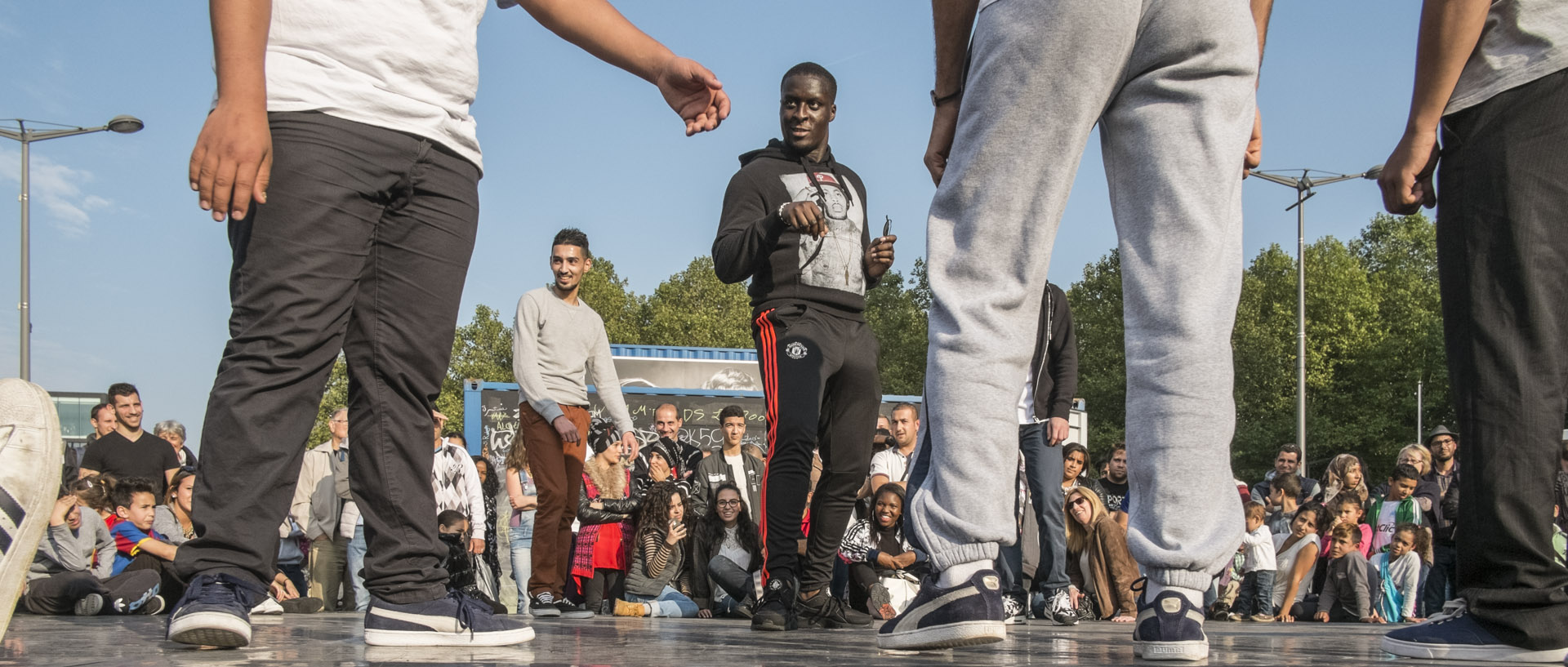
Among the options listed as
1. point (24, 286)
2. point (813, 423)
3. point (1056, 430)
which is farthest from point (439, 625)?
point (24, 286)

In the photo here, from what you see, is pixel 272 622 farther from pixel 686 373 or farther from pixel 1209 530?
pixel 686 373

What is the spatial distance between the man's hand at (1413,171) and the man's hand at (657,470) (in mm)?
7292

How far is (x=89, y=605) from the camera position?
7570 mm

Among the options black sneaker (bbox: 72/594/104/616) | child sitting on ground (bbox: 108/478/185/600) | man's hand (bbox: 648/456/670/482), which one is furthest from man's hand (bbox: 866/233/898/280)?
child sitting on ground (bbox: 108/478/185/600)

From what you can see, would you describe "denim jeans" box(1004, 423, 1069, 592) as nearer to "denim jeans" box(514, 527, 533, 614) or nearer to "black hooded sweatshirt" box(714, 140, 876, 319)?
"black hooded sweatshirt" box(714, 140, 876, 319)

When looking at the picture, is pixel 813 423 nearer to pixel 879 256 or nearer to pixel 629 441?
pixel 879 256

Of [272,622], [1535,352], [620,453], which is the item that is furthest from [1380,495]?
[272,622]

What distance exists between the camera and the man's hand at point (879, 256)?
4754 millimetres

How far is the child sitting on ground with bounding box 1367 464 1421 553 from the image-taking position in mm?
10656

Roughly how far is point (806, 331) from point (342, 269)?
2.11 metres

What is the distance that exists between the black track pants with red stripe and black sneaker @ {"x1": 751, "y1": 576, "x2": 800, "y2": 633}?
0.05m

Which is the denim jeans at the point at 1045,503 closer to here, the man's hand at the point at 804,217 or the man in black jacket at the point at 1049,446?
the man in black jacket at the point at 1049,446

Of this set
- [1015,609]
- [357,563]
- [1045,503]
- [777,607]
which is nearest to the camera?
[777,607]

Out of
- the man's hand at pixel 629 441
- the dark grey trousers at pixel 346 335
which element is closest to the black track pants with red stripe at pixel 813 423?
the dark grey trousers at pixel 346 335
